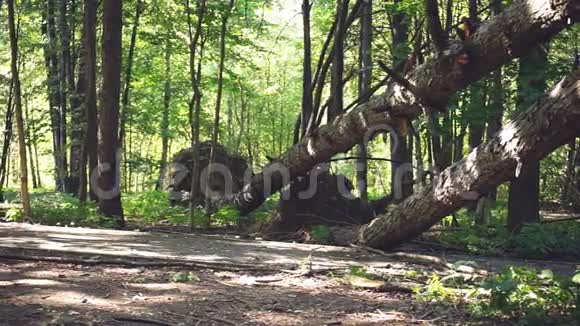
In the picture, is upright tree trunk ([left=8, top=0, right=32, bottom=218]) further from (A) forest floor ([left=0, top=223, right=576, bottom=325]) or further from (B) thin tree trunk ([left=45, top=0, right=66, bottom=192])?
(B) thin tree trunk ([left=45, top=0, right=66, bottom=192])

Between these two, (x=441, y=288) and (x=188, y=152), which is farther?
(x=188, y=152)

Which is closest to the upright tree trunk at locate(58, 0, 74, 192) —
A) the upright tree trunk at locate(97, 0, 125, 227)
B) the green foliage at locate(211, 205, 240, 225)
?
the upright tree trunk at locate(97, 0, 125, 227)

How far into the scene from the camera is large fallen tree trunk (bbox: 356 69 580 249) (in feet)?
21.6

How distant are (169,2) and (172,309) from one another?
14.3 metres

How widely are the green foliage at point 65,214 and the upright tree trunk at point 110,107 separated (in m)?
0.41

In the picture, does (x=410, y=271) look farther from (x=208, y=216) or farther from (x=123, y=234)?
(x=208, y=216)

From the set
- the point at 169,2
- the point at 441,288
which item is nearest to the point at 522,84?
the point at 441,288

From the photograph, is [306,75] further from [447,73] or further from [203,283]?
[203,283]

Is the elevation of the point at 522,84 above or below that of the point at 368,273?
above

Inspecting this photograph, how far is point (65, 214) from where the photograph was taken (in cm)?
1261

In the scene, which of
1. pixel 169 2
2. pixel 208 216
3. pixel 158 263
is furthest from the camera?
pixel 169 2

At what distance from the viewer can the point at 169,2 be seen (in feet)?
56.9

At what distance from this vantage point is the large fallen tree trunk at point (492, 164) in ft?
21.6

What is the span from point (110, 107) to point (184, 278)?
712 centimetres
